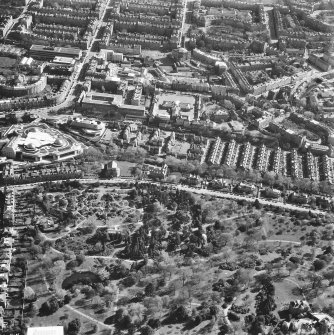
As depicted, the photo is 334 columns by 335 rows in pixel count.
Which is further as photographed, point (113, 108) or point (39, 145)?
point (113, 108)

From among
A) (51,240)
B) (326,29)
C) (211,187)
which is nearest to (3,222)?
(51,240)

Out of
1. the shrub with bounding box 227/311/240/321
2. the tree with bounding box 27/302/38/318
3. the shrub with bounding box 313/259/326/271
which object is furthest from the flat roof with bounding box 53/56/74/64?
the shrub with bounding box 227/311/240/321

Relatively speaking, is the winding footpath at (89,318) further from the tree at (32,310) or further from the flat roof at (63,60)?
the flat roof at (63,60)

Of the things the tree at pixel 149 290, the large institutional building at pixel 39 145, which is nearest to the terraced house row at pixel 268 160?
the large institutional building at pixel 39 145

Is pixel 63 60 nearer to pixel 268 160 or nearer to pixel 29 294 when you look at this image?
pixel 268 160

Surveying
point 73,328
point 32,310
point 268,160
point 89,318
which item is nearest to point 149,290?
point 89,318

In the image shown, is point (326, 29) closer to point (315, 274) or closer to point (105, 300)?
point (315, 274)

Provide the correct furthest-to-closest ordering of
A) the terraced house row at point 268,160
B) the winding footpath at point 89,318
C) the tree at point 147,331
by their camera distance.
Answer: the terraced house row at point 268,160 < the winding footpath at point 89,318 < the tree at point 147,331
